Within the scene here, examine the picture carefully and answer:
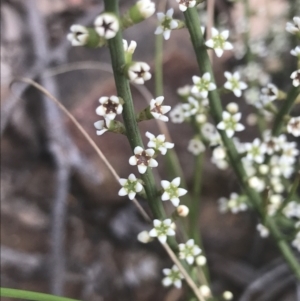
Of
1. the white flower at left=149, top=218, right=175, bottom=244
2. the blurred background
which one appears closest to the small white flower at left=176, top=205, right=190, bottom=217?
the white flower at left=149, top=218, right=175, bottom=244

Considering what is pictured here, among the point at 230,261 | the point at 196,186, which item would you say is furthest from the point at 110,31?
the point at 230,261

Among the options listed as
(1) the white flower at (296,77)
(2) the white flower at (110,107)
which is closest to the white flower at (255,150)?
(1) the white flower at (296,77)

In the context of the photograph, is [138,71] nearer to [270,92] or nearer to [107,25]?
[107,25]

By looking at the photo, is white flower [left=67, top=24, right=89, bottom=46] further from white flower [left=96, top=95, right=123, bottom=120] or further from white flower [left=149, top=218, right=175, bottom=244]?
white flower [left=149, top=218, right=175, bottom=244]

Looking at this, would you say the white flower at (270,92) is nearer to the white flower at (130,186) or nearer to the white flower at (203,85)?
the white flower at (203,85)

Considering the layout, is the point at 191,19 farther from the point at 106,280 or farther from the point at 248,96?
the point at 106,280

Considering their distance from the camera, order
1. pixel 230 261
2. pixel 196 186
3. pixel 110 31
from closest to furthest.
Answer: pixel 110 31 < pixel 196 186 < pixel 230 261
